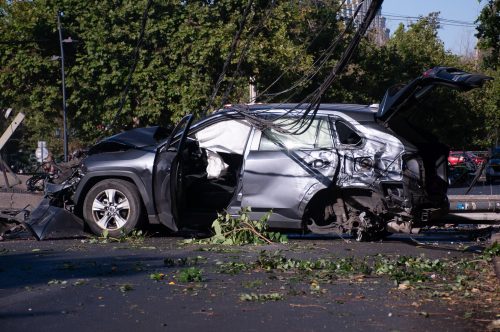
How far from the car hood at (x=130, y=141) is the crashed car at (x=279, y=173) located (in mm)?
16

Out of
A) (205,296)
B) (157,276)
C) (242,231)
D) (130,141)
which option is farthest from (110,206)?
(205,296)

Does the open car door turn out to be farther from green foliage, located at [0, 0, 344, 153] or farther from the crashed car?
green foliage, located at [0, 0, 344, 153]

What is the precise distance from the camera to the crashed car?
11258 millimetres

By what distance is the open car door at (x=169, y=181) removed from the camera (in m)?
11.7

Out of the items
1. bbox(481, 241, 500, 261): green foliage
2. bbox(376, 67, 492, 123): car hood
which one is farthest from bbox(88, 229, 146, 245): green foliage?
bbox(481, 241, 500, 261): green foliage

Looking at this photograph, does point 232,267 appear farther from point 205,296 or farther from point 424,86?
point 424,86

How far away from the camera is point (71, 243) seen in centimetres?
1169

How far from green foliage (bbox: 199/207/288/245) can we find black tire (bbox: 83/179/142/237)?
1.12m

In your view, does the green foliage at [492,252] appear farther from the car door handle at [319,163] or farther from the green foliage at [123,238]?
A: the green foliage at [123,238]

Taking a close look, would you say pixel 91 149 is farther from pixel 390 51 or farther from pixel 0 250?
pixel 390 51

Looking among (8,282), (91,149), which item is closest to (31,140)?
(91,149)

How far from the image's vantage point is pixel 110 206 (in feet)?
39.9

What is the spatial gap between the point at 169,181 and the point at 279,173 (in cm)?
142

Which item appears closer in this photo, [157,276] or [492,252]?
[157,276]
